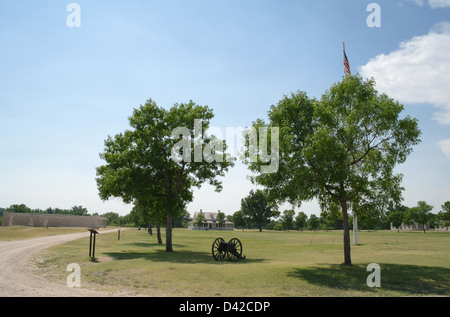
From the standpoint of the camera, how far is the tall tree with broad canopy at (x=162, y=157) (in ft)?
99.2

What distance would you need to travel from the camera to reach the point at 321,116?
20062 millimetres

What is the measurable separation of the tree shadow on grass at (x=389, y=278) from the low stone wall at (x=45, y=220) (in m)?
88.6

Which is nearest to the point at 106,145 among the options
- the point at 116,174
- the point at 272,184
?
the point at 116,174

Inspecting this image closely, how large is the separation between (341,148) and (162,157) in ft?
58.8

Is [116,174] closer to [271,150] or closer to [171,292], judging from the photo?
[271,150]

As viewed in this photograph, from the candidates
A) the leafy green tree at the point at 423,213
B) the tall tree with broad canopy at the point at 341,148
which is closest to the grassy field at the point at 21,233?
the tall tree with broad canopy at the point at 341,148

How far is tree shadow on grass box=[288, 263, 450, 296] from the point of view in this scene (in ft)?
48.0

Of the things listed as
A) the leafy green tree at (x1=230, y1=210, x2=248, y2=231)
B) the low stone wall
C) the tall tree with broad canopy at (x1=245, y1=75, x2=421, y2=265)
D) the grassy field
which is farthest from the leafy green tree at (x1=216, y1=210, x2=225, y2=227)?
the tall tree with broad canopy at (x1=245, y1=75, x2=421, y2=265)

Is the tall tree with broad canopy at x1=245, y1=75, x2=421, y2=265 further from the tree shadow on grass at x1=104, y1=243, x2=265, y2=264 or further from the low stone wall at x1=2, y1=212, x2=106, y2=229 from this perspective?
the low stone wall at x1=2, y1=212, x2=106, y2=229

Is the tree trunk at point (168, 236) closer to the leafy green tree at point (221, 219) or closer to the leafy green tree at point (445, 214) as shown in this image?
the leafy green tree at point (445, 214)

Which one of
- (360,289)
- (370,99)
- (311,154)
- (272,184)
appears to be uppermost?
(370,99)

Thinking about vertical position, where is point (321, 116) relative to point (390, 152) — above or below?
above
